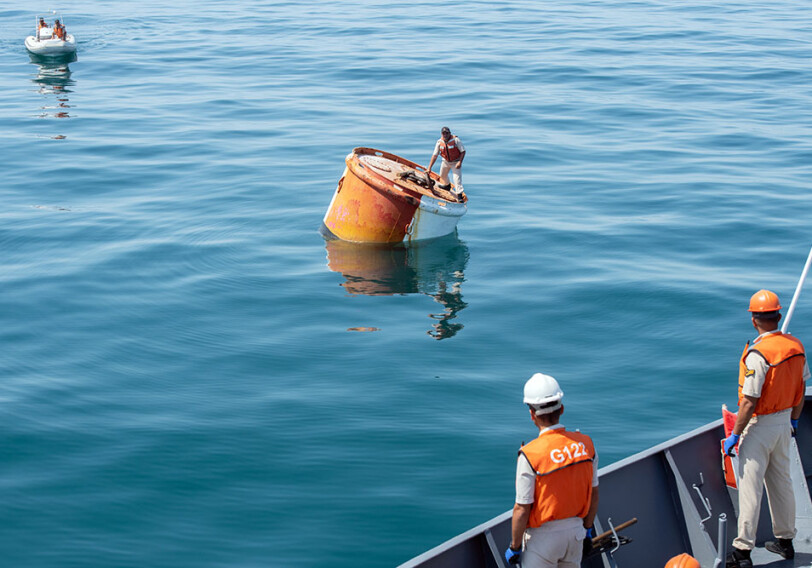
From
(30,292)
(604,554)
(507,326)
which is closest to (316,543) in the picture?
(604,554)

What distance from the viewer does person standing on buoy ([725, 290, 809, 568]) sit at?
8539 millimetres

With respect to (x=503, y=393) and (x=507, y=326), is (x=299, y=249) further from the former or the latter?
(x=503, y=393)

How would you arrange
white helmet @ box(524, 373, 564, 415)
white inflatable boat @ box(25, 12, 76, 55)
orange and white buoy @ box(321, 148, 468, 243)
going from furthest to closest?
white inflatable boat @ box(25, 12, 76, 55)
orange and white buoy @ box(321, 148, 468, 243)
white helmet @ box(524, 373, 564, 415)

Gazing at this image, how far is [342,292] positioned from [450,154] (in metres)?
4.54

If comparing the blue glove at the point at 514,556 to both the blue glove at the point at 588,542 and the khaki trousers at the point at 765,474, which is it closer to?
the blue glove at the point at 588,542

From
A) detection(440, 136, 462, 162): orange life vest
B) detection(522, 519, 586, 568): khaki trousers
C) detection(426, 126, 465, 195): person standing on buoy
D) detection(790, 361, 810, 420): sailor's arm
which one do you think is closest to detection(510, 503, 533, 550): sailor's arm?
detection(522, 519, 586, 568): khaki trousers

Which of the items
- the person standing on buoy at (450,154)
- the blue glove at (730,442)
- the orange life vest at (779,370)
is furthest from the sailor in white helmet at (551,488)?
the person standing on buoy at (450,154)

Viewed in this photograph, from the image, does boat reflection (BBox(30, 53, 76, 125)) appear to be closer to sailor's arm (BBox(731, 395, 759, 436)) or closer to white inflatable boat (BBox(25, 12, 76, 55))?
white inflatable boat (BBox(25, 12, 76, 55))

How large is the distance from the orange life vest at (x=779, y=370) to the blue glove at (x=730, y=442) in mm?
352

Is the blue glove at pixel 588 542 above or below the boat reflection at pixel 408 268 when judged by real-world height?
above

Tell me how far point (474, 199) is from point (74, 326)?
1193 cm

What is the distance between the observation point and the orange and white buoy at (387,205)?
66.8 feet

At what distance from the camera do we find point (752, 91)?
37.8 meters

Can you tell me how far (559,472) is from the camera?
23.6ft
